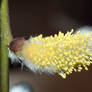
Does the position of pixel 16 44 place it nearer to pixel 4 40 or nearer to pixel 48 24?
pixel 4 40

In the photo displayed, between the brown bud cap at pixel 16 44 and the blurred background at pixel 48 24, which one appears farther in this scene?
the blurred background at pixel 48 24

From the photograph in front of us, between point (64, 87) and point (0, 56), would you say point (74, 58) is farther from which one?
point (64, 87)

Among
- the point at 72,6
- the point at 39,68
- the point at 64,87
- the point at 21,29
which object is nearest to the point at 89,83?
the point at 64,87

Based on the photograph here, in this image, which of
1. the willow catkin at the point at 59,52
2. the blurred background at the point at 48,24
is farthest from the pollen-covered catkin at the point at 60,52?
the blurred background at the point at 48,24

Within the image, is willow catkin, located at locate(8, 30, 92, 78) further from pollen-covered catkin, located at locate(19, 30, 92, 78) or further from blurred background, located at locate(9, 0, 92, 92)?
blurred background, located at locate(9, 0, 92, 92)

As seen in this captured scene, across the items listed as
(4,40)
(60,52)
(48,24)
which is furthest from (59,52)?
(48,24)

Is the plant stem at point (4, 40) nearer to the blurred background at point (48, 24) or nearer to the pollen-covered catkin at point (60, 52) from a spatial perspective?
the pollen-covered catkin at point (60, 52)
